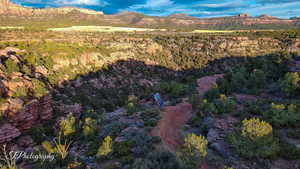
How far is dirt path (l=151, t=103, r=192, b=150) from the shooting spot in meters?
14.9

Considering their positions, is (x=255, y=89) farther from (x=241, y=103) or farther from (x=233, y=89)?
(x=241, y=103)

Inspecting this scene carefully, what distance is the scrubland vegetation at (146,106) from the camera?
10.9 metres

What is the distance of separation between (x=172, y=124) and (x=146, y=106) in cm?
759

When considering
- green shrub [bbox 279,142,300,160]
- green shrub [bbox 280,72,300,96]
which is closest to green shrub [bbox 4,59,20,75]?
green shrub [bbox 279,142,300,160]

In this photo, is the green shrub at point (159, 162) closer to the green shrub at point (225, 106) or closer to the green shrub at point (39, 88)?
the green shrub at point (225, 106)

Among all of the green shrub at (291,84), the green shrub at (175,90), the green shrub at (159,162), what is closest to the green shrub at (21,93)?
the green shrub at (159,162)

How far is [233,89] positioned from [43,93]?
2804 cm

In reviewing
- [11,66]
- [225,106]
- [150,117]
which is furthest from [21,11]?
[225,106]

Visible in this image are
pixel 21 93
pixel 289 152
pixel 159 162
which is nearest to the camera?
pixel 159 162

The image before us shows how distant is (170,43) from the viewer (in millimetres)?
69250

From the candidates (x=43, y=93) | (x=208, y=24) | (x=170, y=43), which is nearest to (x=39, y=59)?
(x=43, y=93)

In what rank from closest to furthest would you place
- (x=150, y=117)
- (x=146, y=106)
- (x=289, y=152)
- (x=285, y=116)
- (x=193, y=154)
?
(x=193, y=154)
(x=289, y=152)
(x=285, y=116)
(x=150, y=117)
(x=146, y=106)

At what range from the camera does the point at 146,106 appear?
25.6 metres

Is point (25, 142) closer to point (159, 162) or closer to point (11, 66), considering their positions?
point (11, 66)
